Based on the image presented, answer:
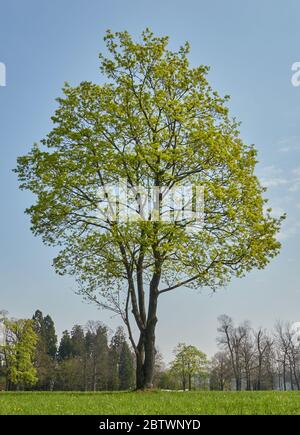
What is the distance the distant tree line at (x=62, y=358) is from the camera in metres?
66.2

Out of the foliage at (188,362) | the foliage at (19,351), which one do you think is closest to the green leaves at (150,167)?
the foliage at (19,351)

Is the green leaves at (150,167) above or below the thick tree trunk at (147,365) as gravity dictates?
above

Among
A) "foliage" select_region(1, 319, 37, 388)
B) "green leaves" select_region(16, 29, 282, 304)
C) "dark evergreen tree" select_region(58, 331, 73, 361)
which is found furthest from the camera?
"dark evergreen tree" select_region(58, 331, 73, 361)

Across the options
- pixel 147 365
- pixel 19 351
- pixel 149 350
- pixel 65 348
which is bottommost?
pixel 147 365

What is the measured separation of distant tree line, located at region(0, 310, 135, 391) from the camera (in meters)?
66.2

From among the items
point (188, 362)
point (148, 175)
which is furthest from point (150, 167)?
point (188, 362)

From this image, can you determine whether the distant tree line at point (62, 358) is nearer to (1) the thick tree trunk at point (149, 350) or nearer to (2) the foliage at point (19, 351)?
(2) the foliage at point (19, 351)

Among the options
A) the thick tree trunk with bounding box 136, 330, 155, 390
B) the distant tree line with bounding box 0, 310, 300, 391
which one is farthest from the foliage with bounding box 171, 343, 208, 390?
the thick tree trunk with bounding box 136, 330, 155, 390

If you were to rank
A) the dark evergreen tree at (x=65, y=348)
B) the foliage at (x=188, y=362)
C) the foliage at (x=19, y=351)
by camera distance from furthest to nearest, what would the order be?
the dark evergreen tree at (x=65, y=348) < the foliage at (x=188, y=362) < the foliage at (x=19, y=351)

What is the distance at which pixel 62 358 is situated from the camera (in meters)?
95.4

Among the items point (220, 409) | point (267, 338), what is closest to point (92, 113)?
point (220, 409)

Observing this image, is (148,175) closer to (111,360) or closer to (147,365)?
(147,365)

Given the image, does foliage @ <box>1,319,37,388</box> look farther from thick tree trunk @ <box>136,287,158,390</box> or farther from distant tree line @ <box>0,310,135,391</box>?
thick tree trunk @ <box>136,287,158,390</box>

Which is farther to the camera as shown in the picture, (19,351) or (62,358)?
(62,358)
